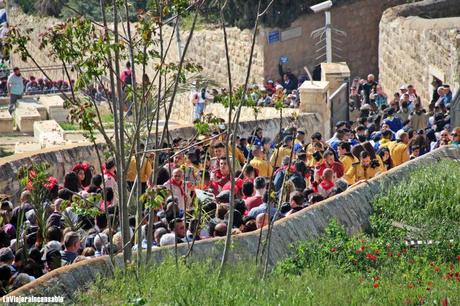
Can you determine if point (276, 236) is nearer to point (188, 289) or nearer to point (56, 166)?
point (188, 289)

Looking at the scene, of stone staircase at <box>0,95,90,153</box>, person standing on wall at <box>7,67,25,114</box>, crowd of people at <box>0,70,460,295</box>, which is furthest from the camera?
person standing on wall at <box>7,67,25,114</box>

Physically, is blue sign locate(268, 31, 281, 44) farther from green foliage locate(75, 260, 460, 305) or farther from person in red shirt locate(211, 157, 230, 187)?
green foliage locate(75, 260, 460, 305)

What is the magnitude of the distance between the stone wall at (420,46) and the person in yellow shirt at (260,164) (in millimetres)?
7971

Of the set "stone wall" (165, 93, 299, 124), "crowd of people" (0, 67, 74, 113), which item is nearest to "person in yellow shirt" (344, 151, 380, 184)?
"stone wall" (165, 93, 299, 124)

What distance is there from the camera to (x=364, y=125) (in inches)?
809

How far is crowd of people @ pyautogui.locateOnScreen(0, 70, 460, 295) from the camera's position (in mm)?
11391

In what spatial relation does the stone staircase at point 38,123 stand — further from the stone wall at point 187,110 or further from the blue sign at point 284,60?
the blue sign at point 284,60

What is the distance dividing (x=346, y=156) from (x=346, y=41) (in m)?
17.1

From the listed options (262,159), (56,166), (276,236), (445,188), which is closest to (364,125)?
(262,159)

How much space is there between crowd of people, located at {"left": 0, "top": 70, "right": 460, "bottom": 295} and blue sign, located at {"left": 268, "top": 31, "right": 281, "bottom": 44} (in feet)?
32.9

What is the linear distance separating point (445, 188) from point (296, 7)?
63.7 ft

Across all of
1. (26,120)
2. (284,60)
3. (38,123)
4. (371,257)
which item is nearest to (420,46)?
(284,60)

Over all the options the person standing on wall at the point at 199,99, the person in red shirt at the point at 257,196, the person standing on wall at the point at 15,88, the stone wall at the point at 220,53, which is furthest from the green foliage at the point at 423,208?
the stone wall at the point at 220,53

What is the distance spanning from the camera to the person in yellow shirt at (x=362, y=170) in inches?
641
